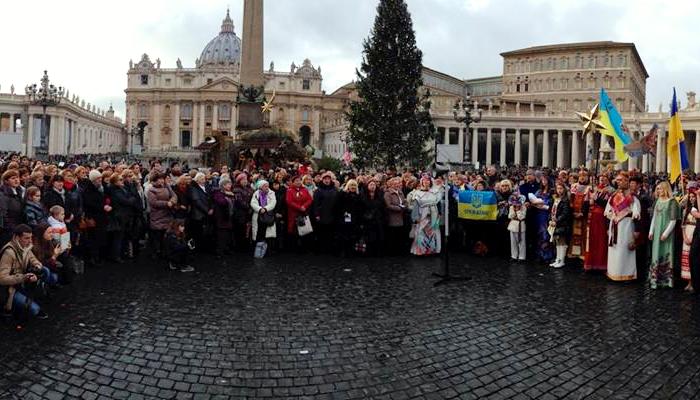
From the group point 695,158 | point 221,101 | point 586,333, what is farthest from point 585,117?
point 221,101

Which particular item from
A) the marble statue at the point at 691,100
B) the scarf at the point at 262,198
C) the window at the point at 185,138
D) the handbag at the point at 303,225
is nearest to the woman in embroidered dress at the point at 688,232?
the handbag at the point at 303,225

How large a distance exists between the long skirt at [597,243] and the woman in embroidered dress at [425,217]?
10.3ft

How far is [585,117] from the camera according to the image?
66.7 feet

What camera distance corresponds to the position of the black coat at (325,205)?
12.2 meters

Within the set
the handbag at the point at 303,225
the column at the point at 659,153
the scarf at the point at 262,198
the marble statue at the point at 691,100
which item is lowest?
the handbag at the point at 303,225

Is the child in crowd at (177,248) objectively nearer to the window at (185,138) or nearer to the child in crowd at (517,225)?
the child in crowd at (517,225)

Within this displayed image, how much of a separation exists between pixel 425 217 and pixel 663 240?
4547mm

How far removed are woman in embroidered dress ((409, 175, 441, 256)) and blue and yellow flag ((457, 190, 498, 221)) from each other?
0.75 m

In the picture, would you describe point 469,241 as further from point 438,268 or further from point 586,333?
point 586,333

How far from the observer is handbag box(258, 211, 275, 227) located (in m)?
12.0

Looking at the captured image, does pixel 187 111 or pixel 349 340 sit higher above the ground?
pixel 187 111

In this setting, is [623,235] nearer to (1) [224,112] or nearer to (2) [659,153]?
(2) [659,153]

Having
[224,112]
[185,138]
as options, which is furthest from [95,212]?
[185,138]

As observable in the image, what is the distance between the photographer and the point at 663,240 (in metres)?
9.60
